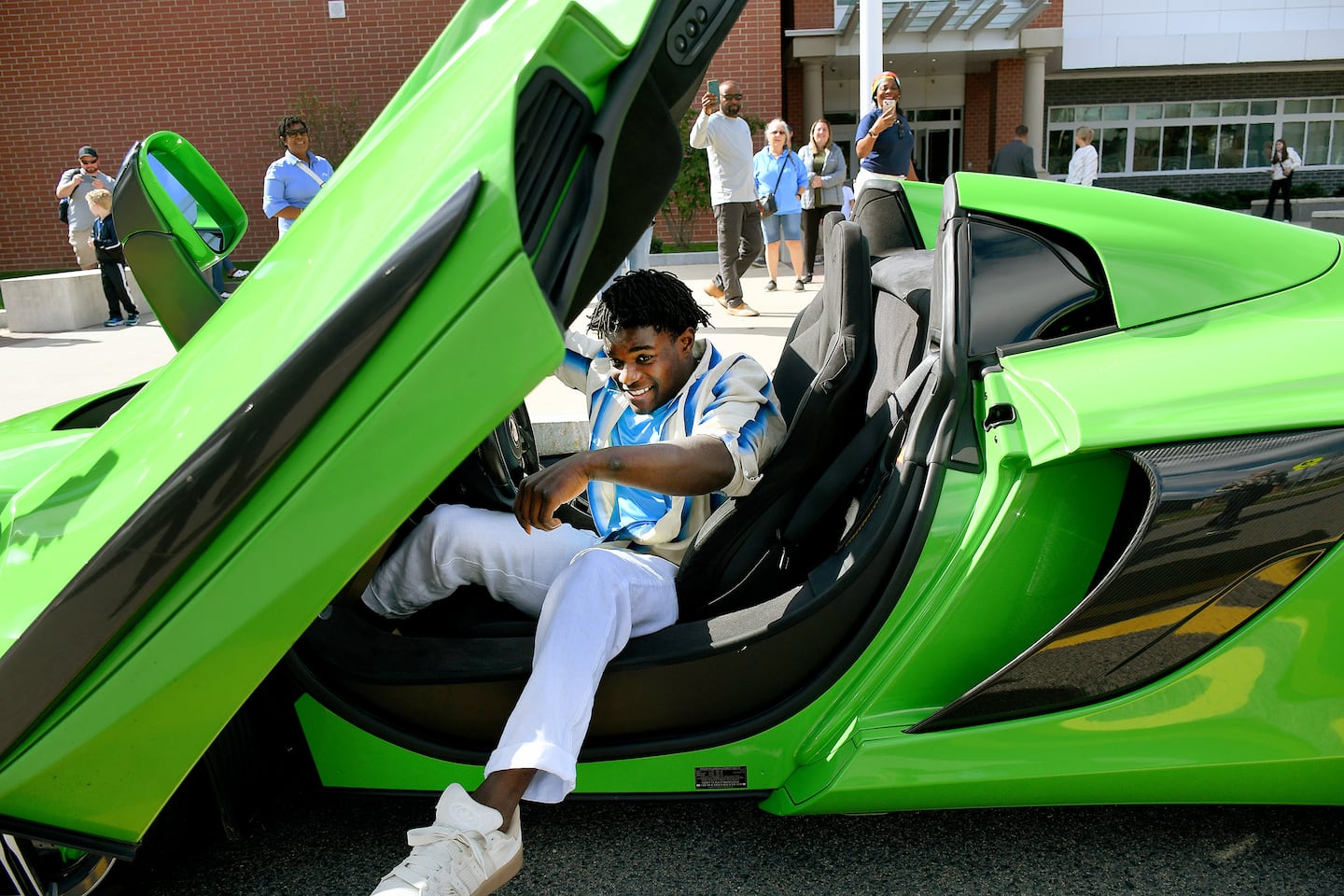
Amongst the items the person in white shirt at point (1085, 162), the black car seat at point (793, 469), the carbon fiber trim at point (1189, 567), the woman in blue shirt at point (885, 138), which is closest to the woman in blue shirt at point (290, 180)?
the woman in blue shirt at point (885, 138)

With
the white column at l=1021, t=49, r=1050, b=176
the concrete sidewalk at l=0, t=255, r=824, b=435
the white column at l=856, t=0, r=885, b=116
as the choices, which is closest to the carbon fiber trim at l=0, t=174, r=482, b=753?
the concrete sidewalk at l=0, t=255, r=824, b=435

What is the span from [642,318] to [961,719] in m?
0.99

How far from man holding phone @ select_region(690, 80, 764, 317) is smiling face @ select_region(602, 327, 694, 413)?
5.54 meters

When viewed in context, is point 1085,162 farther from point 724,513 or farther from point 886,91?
point 724,513

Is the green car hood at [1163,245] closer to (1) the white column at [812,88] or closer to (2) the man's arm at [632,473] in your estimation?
Answer: (2) the man's arm at [632,473]

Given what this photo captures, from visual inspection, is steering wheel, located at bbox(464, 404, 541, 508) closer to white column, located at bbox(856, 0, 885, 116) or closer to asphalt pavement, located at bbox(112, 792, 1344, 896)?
asphalt pavement, located at bbox(112, 792, 1344, 896)

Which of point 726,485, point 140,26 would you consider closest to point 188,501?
point 726,485

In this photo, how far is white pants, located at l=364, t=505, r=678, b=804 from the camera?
5.64 feet

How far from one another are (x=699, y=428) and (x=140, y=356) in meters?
7.69

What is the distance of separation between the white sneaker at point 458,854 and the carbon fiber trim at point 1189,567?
2.67 feet

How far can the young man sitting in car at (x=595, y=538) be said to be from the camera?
1.69 meters

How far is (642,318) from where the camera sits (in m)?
2.06

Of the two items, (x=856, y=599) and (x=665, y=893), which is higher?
(x=856, y=599)

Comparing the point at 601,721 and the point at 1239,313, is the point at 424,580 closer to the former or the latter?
the point at 601,721
